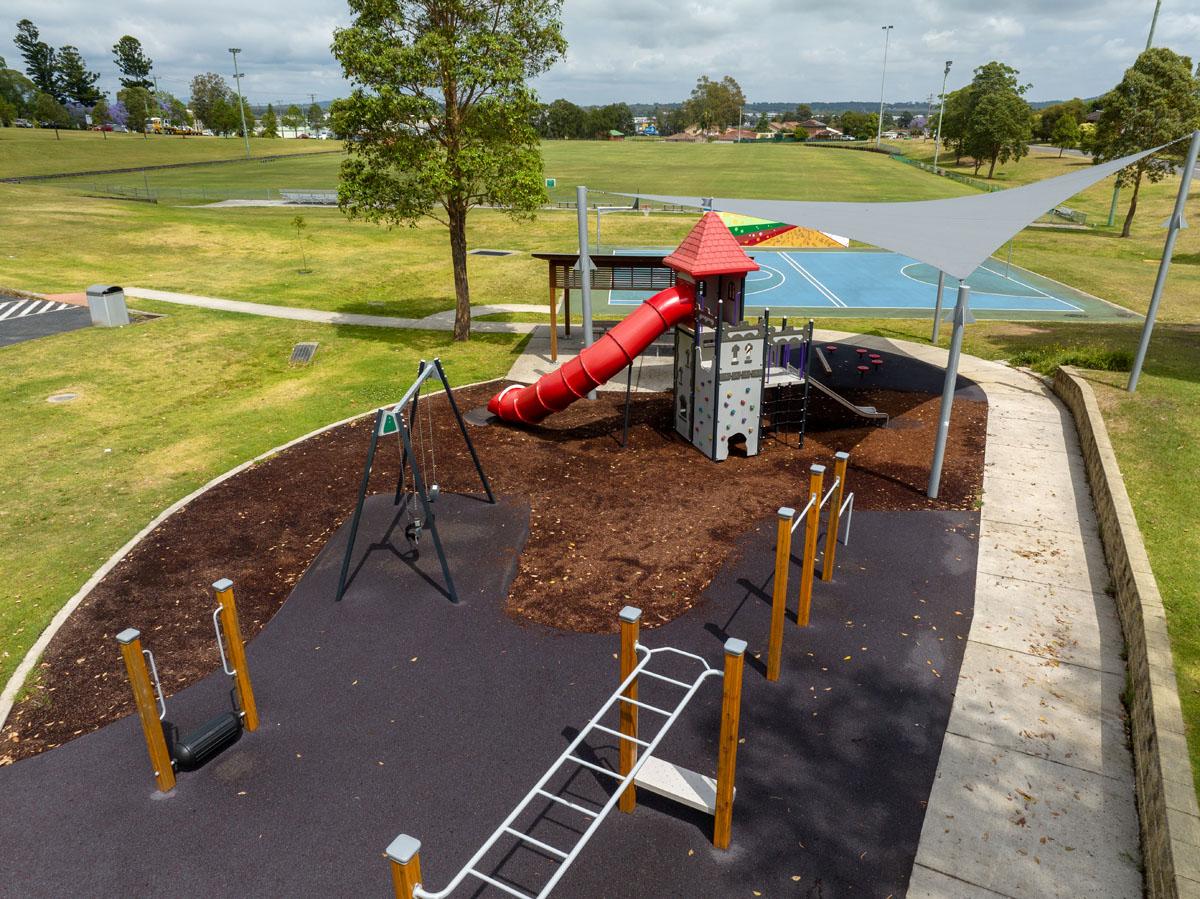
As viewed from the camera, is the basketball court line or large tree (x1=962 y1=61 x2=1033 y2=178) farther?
large tree (x1=962 y1=61 x2=1033 y2=178)

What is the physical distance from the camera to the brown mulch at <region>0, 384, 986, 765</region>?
8.98m

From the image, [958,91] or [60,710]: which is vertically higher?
[958,91]

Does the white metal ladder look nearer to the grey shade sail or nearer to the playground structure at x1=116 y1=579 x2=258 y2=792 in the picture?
the playground structure at x1=116 y1=579 x2=258 y2=792

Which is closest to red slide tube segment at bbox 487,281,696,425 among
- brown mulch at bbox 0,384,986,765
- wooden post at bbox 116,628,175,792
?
brown mulch at bbox 0,384,986,765

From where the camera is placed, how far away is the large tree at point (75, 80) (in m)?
147

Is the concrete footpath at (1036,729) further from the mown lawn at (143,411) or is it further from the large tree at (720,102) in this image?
the large tree at (720,102)

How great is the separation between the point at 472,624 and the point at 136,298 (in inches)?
967

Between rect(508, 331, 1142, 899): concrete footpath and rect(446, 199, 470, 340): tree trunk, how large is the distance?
14.7m

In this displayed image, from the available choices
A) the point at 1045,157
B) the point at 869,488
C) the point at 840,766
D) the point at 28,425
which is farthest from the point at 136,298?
the point at 1045,157

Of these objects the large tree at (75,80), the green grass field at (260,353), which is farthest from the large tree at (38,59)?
the green grass field at (260,353)

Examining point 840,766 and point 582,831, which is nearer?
point 582,831

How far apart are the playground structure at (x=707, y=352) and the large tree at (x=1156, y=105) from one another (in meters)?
35.5

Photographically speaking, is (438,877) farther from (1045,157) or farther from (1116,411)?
(1045,157)

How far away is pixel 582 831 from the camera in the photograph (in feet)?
21.6
